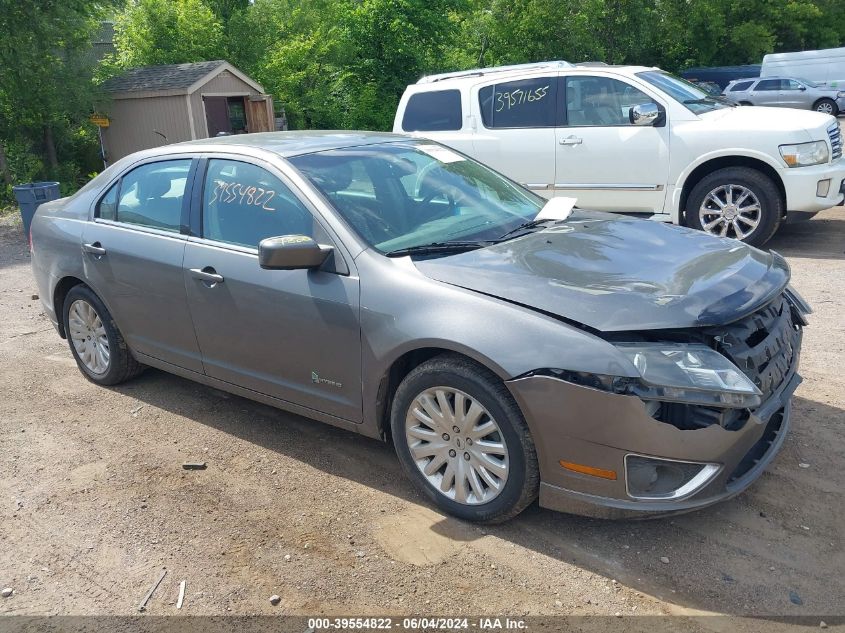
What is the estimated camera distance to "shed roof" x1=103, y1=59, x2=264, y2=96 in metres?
17.1

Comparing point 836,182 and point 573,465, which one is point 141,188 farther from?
point 836,182

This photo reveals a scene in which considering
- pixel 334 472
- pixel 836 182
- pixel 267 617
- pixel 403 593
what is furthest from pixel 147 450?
pixel 836 182

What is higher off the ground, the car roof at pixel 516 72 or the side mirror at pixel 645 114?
the car roof at pixel 516 72

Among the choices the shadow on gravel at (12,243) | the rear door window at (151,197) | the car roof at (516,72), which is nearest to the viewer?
the rear door window at (151,197)

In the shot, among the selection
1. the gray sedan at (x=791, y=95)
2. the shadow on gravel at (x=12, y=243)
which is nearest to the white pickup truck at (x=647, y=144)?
the shadow on gravel at (x=12, y=243)

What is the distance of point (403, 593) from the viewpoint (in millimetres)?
2941

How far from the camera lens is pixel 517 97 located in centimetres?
847

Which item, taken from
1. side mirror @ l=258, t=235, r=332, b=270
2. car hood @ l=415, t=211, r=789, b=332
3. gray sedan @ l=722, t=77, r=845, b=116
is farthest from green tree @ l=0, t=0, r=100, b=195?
gray sedan @ l=722, t=77, r=845, b=116

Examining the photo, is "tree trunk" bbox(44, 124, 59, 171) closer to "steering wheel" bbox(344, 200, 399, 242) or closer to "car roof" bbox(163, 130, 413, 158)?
"car roof" bbox(163, 130, 413, 158)

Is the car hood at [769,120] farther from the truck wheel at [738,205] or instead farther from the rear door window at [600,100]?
the rear door window at [600,100]

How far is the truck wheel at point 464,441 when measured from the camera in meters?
3.08

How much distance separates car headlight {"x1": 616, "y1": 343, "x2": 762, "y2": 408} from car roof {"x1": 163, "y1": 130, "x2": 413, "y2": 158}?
2.19 metres

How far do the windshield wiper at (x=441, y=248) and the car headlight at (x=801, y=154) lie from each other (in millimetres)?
4864

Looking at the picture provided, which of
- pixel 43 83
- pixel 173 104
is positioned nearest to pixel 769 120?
pixel 173 104
